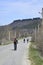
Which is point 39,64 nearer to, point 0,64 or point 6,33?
point 0,64

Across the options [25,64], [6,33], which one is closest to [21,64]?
[25,64]

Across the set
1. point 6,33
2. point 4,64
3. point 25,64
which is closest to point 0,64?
point 4,64

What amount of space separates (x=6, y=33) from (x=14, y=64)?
398 ft

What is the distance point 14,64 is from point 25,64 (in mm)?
1231

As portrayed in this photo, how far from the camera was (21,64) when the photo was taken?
20641mm

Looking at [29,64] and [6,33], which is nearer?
[29,64]

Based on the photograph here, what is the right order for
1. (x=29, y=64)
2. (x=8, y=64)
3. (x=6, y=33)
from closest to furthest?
(x=8, y=64) < (x=29, y=64) < (x=6, y=33)

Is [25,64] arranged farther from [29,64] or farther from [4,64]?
[4,64]

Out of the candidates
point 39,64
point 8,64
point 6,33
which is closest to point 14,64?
point 8,64

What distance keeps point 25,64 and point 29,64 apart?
12.6 inches

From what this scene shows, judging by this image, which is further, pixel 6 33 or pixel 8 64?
pixel 6 33

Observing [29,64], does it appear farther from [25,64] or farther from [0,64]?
[0,64]

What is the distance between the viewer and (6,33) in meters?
141

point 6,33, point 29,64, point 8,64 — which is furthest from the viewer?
point 6,33
